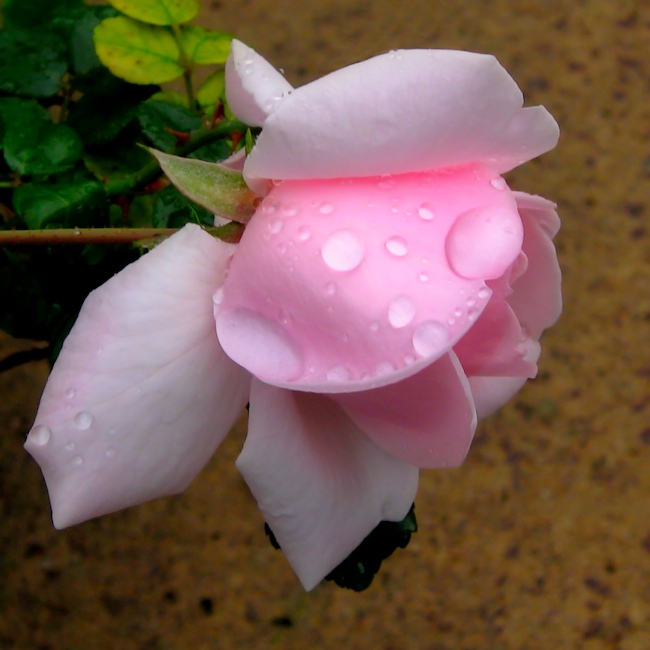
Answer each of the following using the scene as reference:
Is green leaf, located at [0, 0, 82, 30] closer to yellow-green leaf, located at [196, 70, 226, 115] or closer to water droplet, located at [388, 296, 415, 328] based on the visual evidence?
yellow-green leaf, located at [196, 70, 226, 115]

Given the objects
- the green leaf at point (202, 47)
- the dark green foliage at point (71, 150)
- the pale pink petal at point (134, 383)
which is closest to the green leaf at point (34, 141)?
the dark green foliage at point (71, 150)

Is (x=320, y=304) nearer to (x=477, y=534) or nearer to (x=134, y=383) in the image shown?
(x=134, y=383)

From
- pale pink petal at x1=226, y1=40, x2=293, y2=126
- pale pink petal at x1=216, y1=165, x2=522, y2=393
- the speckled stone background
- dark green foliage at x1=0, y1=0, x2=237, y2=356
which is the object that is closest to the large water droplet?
pale pink petal at x1=216, y1=165, x2=522, y2=393

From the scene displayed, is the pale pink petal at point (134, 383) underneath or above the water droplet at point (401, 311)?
underneath

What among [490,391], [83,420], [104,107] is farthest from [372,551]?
[104,107]

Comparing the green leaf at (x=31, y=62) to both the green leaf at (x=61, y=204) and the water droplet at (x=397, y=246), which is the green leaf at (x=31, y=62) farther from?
the water droplet at (x=397, y=246)

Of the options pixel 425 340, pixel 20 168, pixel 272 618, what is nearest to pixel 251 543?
pixel 272 618
